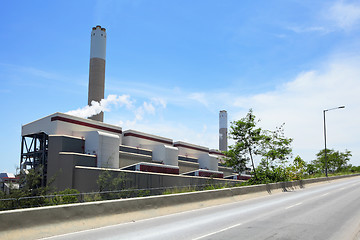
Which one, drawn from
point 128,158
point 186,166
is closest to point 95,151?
point 128,158

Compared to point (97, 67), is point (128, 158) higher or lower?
lower

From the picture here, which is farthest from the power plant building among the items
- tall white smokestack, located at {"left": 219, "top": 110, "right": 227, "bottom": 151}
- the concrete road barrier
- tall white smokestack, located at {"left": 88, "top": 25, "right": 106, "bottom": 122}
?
tall white smokestack, located at {"left": 219, "top": 110, "right": 227, "bottom": 151}

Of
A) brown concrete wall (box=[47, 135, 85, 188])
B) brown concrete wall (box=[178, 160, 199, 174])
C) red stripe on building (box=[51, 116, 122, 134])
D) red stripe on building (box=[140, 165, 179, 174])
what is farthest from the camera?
brown concrete wall (box=[178, 160, 199, 174])

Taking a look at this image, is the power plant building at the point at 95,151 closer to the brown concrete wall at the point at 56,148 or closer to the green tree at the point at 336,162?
the brown concrete wall at the point at 56,148

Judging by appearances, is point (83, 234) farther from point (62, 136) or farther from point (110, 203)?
point (62, 136)

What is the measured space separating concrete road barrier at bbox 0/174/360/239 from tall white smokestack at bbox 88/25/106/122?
52547 millimetres

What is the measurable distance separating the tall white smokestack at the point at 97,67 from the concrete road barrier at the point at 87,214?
52547 mm

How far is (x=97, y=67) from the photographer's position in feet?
216

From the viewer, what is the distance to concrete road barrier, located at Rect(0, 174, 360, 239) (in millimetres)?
7812

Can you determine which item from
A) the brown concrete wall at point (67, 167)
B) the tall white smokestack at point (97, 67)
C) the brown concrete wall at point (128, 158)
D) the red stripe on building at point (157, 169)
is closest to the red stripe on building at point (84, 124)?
the brown concrete wall at point (128, 158)

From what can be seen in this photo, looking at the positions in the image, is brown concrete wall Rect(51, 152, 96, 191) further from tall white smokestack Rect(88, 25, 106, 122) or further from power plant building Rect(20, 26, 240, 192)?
tall white smokestack Rect(88, 25, 106, 122)

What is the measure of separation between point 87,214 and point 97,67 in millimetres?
59709

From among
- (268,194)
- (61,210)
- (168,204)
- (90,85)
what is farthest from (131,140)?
(61,210)

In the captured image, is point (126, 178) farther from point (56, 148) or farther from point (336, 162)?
point (336, 162)
